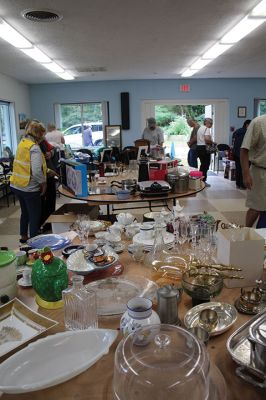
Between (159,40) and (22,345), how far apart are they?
4.94 metres

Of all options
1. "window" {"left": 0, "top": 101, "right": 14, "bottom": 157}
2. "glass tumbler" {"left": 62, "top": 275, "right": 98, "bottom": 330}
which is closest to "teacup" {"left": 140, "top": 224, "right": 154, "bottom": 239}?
"glass tumbler" {"left": 62, "top": 275, "right": 98, "bottom": 330}

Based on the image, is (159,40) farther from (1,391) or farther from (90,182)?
(1,391)

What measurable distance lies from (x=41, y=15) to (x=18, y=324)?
3.68 m

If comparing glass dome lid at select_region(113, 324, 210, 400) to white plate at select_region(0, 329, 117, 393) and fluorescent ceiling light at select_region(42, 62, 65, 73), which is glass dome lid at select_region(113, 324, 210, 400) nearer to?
white plate at select_region(0, 329, 117, 393)

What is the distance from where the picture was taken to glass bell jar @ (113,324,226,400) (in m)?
0.83

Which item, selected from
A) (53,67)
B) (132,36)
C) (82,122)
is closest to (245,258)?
(132,36)

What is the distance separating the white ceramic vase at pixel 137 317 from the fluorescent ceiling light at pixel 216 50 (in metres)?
5.13

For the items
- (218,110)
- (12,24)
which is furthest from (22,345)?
(218,110)

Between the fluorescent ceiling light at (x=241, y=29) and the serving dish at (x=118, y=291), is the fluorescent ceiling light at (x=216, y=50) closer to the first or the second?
the fluorescent ceiling light at (x=241, y=29)

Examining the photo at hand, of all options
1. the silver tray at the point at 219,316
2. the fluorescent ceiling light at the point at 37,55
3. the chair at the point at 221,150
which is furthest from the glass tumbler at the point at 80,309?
the chair at the point at 221,150

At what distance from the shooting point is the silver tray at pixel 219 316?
1.12 meters

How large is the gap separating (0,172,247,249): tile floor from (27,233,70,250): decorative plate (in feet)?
7.66

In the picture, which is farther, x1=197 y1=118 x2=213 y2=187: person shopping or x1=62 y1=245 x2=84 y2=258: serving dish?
x1=197 y1=118 x2=213 y2=187: person shopping

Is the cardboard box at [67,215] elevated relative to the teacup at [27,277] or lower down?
lower down
